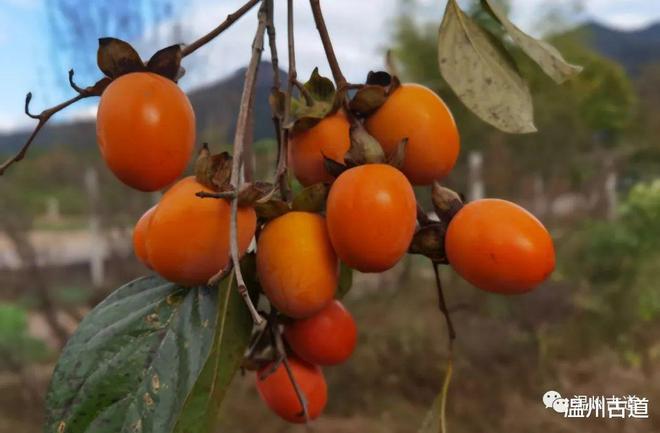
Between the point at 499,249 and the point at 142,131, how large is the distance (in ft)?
0.69

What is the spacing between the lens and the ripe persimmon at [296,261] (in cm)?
38

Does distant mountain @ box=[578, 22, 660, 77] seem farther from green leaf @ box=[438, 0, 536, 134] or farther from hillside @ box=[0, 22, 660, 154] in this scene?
green leaf @ box=[438, 0, 536, 134]

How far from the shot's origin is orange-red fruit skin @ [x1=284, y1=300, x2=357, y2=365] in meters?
0.47

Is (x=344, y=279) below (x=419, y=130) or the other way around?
below

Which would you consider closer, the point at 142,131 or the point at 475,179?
the point at 142,131

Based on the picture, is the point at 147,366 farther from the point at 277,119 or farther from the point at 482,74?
the point at 482,74

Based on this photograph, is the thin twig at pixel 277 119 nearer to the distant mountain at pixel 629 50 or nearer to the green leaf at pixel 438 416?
the green leaf at pixel 438 416

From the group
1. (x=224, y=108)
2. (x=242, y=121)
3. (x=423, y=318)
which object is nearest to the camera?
(x=242, y=121)

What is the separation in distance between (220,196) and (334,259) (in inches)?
4.0

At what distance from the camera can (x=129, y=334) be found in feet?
1.29

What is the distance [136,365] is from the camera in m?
0.38

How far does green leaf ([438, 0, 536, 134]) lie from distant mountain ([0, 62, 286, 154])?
118 millimetres

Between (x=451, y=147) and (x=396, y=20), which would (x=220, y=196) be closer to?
(x=451, y=147)

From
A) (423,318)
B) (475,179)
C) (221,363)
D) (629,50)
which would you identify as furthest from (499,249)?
(629,50)
